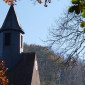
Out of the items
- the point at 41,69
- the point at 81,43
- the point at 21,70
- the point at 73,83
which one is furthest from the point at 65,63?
the point at 73,83

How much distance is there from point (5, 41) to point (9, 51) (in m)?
1.17

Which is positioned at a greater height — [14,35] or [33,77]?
[14,35]

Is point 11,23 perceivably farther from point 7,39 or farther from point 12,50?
point 12,50

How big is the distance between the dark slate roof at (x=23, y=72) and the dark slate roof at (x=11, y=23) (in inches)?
114

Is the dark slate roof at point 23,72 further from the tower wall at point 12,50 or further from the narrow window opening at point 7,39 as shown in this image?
the narrow window opening at point 7,39

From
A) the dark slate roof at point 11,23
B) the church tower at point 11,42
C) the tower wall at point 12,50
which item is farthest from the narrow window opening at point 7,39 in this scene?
the dark slate roof at point 11,23

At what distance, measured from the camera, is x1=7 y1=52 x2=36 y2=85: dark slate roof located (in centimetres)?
2259

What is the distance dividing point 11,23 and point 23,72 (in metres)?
5.13

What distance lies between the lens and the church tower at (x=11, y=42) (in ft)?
77.8

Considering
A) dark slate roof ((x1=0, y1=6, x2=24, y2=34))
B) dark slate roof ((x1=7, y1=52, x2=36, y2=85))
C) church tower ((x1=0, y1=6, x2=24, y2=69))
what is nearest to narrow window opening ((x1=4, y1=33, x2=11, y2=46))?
church tower ((x1=0, y1=6, x2=24, y2=69))

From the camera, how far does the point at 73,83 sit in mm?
60062

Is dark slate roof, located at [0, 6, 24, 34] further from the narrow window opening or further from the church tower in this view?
→ the narrow window opening

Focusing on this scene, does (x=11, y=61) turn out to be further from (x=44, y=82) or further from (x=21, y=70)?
(x=44, y=82)

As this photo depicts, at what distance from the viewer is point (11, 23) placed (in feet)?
81.4
